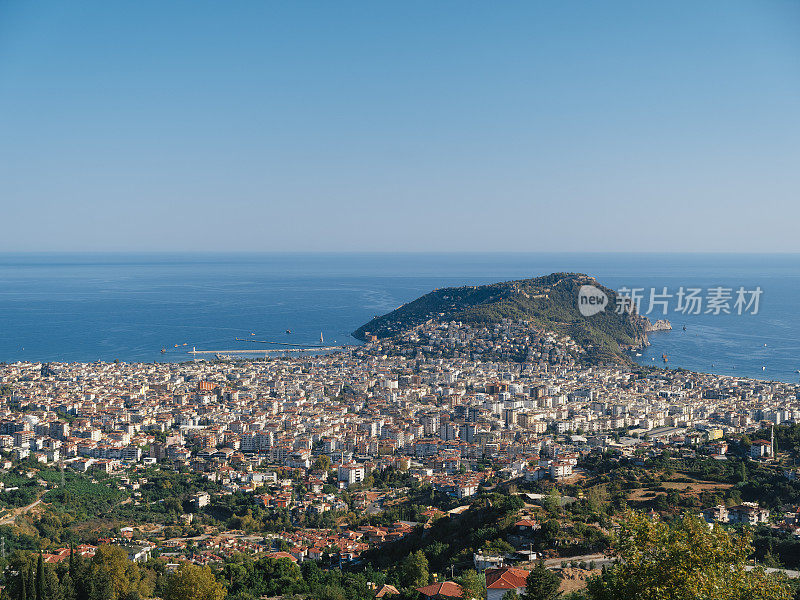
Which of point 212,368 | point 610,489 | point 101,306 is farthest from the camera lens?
point 101,306

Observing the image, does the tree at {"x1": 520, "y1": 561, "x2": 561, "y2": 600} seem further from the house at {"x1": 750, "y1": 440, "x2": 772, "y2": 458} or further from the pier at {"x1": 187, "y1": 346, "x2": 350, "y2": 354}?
the pier at {"x1": 187, "y1": 346, "x2": 350, "y2": 354}

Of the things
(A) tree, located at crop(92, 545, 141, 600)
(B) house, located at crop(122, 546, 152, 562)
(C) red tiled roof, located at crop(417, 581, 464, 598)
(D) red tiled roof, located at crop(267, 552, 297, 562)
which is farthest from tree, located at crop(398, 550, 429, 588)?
(B) house, located at crop(122, 546, 152, 562)

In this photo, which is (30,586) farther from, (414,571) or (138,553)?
(414,571)

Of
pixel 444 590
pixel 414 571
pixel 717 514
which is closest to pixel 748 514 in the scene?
pixel 717 514

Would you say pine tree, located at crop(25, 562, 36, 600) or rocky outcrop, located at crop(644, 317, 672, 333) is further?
rocky outcrop, located at crop(644, 317, 672, 333)

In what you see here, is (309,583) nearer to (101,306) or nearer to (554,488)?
(554,488)

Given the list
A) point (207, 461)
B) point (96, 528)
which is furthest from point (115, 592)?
point (207, 461)

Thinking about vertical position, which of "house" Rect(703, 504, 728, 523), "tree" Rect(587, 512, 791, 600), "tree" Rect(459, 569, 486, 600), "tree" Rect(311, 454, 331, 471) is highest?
"tree" Rect(587, 512, 791, 600)
